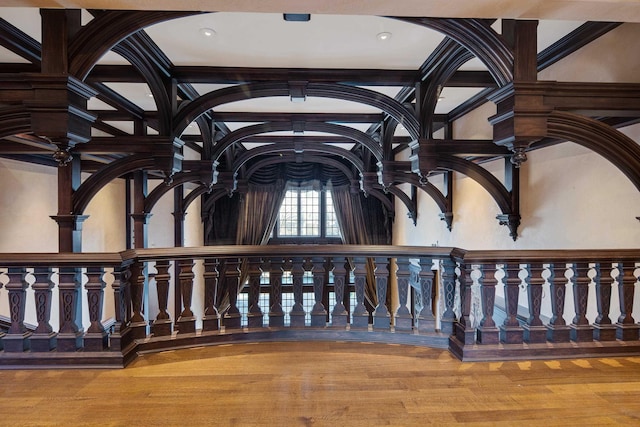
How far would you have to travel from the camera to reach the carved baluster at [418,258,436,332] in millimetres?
2375

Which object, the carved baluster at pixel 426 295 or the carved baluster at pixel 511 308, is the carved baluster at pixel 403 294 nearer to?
the carved baluster at pixel 426 295

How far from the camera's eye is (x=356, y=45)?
280 centimetres

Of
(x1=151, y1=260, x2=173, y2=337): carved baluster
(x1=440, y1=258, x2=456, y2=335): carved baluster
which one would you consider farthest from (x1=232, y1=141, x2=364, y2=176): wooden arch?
(x1=151, y1=260, x2=173, y2=337): carved baluster

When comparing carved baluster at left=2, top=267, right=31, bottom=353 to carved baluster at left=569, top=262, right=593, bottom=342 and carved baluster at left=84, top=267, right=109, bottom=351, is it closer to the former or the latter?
carved baluster at left=84, top=267, right=109, bottom=351

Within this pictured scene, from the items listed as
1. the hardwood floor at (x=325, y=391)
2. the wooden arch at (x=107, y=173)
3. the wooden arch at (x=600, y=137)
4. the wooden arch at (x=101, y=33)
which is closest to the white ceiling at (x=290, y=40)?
the wooden arch at (x=101, y=33)

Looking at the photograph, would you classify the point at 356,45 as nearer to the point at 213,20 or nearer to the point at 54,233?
the point at 213,20

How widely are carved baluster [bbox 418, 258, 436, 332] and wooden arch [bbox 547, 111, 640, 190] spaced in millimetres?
1064

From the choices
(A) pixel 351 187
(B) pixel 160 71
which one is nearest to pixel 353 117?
(B) pixel 160 71

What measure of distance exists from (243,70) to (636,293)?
137 inches

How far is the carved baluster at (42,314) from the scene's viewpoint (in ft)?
6.81

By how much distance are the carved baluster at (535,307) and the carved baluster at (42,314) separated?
2880mm

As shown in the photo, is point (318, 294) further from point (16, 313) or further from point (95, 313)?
point (16, 313)

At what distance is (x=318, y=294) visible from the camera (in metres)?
2.53

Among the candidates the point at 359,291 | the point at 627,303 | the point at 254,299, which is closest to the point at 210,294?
the point at 254,299
